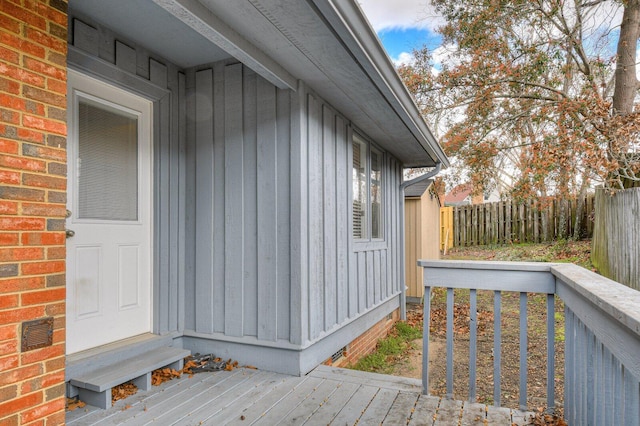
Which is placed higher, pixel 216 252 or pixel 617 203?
pixel 617 203

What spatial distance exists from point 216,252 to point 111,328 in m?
0.97

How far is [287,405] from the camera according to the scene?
8.77ft

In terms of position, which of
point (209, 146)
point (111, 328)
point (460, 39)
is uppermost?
point (460, 39)

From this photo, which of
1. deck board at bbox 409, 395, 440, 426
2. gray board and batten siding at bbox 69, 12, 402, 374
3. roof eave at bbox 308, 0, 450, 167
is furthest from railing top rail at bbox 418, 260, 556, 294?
roof eave at bbox 308, 0, 450, 167

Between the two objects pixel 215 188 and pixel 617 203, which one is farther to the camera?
pixel 617 203

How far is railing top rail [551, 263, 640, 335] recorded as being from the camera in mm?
1138

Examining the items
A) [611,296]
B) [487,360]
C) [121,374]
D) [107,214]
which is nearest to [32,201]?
[107,214]

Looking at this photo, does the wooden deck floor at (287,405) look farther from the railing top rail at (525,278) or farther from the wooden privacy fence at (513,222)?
the wooden privacy fence at (513,222)

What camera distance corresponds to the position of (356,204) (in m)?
4.73

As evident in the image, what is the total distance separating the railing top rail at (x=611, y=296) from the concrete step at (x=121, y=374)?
263 cm

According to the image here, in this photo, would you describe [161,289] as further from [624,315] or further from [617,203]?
[617,203]

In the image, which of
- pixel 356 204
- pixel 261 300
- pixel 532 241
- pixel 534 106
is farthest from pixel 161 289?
pixel 532 241

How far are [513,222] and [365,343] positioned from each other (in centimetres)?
991

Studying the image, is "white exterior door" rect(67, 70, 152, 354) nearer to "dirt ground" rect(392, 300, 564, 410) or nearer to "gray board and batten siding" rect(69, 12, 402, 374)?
"gray board and batten siding" rect(69, 12, 402, 374)
